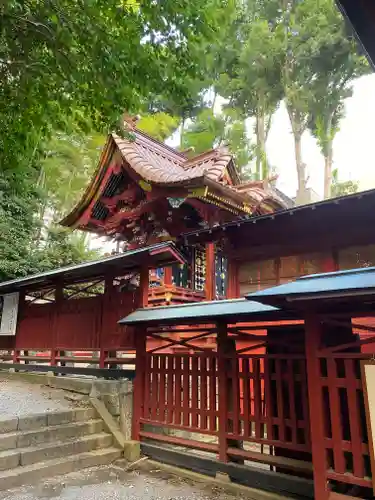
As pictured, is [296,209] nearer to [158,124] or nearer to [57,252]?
[57,252]

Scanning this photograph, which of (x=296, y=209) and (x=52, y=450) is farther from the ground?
(x=296, y=209)

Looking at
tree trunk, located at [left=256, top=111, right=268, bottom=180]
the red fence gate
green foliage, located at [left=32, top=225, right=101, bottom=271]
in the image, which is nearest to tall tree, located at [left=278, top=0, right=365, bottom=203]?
tree trunk, located at [left=256, top=111, right=268, bottom=180]

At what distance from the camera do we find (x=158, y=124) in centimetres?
2347

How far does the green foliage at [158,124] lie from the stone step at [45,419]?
17.8 metres

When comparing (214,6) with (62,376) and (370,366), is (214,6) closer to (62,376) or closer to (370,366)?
(370,366)

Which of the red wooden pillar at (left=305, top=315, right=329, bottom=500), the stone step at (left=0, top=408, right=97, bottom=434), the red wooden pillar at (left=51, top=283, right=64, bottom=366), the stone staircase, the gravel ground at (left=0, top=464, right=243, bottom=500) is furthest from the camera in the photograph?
the red wooden pillar at (left=51, top=283, right=64, bottom=366)

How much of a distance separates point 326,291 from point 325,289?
0.03 meters

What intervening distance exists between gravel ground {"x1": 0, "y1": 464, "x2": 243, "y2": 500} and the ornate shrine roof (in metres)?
6.39

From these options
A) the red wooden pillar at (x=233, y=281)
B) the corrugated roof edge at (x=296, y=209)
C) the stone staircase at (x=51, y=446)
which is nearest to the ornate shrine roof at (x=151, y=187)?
the corrugated roof edge at (x=296, y=209)

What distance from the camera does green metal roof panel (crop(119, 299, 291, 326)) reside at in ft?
16.6

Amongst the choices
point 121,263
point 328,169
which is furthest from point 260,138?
point 121,263

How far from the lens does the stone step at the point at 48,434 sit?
18.8 feet

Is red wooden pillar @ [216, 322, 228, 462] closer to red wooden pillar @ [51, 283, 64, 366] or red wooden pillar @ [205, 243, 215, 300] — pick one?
red wooden pillar @ [51, 283, 64, 366]

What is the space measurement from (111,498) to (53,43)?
227 inches
